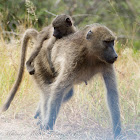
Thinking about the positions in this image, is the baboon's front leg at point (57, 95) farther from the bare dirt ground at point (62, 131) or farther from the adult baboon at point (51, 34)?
the adult baboon at point (51, 34)

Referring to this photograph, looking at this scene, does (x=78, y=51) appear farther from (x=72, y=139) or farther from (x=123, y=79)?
(x=123, y=79)

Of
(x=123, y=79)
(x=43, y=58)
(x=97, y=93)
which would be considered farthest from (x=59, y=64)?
(x=123, y=79)

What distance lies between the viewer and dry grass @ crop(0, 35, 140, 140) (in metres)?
3.85

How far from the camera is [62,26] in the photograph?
4340mm

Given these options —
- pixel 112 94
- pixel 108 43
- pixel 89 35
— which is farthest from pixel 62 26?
pixel 112 94

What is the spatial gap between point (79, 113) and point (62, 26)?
49.1 inches

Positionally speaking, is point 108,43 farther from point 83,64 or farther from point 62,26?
point 62,26

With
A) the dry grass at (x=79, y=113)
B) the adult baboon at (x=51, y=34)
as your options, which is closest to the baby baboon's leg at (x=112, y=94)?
the dry grass at (x=79, y=113)

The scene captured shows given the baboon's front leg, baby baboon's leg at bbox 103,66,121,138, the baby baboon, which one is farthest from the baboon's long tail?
baby baboon's leg at bbox 103,66,121,138

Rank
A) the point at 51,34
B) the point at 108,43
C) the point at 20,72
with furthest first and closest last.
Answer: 1. the point at 20,72
2. the point at 51,34
3. the point at 108,43

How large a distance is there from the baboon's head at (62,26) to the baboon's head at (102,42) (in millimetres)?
591

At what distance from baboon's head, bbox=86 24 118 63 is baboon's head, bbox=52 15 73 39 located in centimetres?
59

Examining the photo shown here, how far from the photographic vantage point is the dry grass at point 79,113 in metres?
3.85

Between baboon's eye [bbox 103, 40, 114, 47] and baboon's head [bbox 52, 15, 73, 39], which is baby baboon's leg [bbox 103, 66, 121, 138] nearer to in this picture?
baboon's eye [bbox 103, 40, 114, 47]
